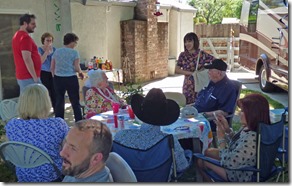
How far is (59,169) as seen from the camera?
7.93 ft

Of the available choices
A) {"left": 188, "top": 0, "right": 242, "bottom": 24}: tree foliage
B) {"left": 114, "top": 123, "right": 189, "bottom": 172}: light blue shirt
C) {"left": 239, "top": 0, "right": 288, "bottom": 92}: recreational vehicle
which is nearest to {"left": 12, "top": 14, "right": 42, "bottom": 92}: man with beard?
{"left": 114, "top": 123, "right": 189, "bottom": 172}: light blue shirt

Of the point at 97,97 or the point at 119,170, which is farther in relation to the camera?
the point at 97,97

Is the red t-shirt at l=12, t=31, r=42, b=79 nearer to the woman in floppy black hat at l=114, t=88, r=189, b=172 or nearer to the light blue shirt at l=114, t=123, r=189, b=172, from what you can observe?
the woman in floppy black hat at l=114, t=88, r=189, b=172

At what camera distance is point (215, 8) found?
95.2 ft

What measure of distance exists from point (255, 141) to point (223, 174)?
37cm

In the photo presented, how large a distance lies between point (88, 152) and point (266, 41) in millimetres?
6956

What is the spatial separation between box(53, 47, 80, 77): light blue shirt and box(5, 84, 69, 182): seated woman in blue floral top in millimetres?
2223

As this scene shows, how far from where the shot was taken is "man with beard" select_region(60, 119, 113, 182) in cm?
173

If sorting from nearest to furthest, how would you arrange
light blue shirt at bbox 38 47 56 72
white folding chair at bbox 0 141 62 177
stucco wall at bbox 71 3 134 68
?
1. white folding chair at bbox 0 141 62 177
2. light blue shirt at bbox 38 47 56 72
3. stucco wall at bbox 71 3 134 68

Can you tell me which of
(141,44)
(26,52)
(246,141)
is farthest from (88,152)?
(141,44)

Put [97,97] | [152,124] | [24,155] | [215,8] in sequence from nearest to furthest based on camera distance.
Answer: [24,155]
[152,124]
[97,97]
[215,8]

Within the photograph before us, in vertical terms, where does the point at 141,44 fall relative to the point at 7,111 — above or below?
above

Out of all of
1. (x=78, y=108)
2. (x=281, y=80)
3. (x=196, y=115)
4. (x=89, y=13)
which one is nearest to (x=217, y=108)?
(x=196, y=115)

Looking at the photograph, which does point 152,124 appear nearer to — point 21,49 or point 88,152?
point 88,152
